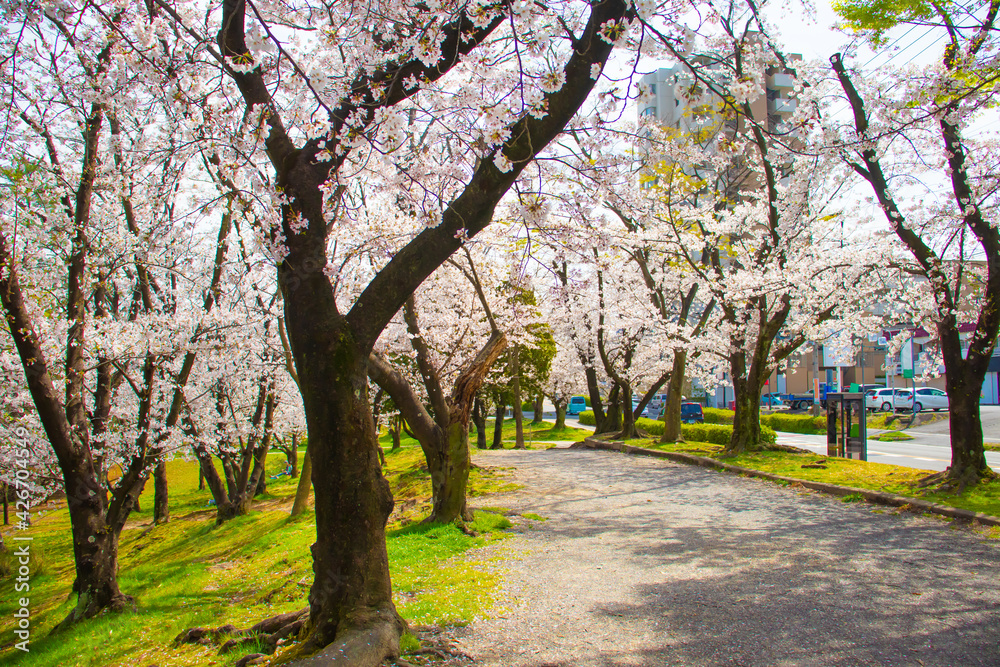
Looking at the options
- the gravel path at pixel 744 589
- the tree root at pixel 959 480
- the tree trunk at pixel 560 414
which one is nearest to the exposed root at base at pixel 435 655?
the gravel path at pixel 744 589

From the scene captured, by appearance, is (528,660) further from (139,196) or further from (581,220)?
(139,196)

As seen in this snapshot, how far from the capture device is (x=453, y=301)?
16453 millimetres

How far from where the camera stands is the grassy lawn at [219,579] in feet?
17.6

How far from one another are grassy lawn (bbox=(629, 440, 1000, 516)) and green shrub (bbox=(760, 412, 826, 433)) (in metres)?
10.6

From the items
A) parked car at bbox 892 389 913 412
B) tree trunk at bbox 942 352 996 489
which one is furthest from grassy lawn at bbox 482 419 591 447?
tree trunk at bbox 942 352 996 489

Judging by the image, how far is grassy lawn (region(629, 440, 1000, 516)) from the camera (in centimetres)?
812

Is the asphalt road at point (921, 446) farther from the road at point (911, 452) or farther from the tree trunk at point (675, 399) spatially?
the tree trunk at point (675, 399)

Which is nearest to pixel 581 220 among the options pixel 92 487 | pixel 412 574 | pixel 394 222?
pixel 412 574

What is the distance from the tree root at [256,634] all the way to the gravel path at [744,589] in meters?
1.29

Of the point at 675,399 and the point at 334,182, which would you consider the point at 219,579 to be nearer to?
the point at 334,182

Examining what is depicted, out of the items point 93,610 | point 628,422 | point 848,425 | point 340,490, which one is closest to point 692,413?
point 628,422

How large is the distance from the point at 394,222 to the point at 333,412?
22.7ft

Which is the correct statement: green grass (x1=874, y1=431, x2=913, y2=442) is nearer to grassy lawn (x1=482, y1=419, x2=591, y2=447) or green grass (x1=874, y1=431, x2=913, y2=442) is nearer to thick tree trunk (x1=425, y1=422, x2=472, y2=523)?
grassy lawn (x1=482, y1=419, x2=591, y2=447)

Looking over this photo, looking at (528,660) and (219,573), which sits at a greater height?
(528,660)
